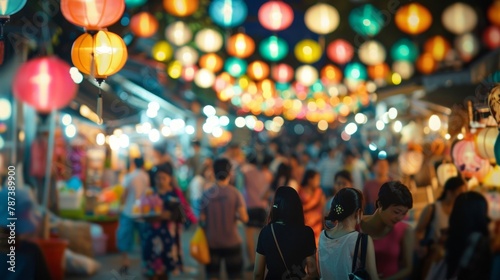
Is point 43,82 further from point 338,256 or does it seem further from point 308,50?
point 308,50

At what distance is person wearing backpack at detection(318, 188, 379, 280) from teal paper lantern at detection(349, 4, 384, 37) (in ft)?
36.0

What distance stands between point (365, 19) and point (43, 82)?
27.4 feet

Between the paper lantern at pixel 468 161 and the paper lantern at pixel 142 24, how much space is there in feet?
27.3

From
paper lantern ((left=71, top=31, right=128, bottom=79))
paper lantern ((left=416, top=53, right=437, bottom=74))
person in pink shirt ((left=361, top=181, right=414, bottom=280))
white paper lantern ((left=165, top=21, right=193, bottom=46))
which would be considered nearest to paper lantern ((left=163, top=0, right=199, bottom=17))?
white paper lantern ((left=165, top=21, right=193, bottom=46))

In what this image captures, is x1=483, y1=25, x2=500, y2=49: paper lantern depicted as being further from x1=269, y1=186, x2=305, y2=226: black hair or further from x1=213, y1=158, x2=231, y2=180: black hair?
x1=269, y1=186, x2=305, y2=226: black hair

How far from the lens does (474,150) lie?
345 inches

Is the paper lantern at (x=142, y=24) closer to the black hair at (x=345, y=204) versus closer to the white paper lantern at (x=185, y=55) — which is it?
the white paper lantern at (x=185, y=55)

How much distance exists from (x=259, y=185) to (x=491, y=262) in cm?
589

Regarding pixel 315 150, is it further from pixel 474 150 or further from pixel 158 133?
pixel 474 150

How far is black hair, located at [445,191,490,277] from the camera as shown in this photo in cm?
735

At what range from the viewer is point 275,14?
14633 mm

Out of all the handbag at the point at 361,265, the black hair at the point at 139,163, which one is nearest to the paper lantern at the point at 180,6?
the black hair at the point at 139,163

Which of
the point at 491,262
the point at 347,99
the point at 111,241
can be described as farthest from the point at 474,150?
the point at 347,99

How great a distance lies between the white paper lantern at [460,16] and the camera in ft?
50.8
